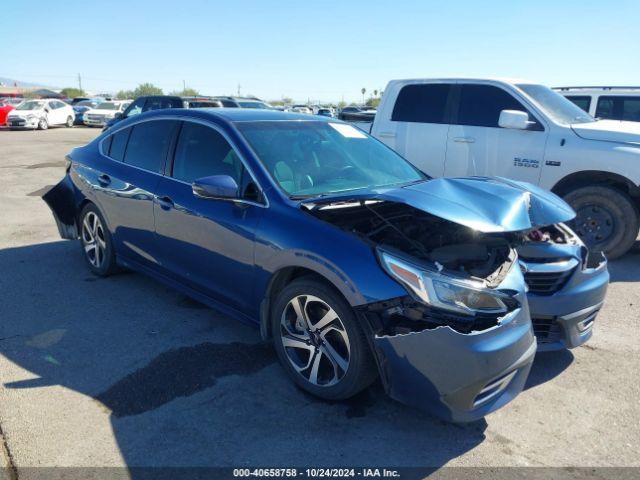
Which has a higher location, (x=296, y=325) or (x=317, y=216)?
(x=317, y=216)

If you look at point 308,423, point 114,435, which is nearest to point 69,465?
point 114,435

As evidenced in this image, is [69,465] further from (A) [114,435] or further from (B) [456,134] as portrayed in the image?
(B) [456,134]

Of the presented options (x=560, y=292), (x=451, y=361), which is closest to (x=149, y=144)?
(x=451, y=361)

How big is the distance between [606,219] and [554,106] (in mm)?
1603

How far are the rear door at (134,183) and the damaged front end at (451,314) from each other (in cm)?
190

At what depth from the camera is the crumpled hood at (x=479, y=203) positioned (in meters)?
2.72

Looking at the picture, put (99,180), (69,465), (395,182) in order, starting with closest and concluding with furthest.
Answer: (69,465)
(395,182)
(99,180)

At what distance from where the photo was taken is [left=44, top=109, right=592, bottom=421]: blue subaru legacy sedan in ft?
8.61

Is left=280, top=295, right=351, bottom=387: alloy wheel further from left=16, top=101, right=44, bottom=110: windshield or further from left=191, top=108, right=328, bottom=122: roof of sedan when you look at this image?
left=16, top=101, right=44, bottom=110: windshield

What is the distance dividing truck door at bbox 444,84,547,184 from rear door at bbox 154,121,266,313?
3963mm

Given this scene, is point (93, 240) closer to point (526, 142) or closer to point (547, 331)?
point (547, 331)

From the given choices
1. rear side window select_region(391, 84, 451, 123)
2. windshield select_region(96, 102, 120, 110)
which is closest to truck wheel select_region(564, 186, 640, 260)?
rear side window select_region(391, 84, 451, 123)

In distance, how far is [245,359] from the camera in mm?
3648

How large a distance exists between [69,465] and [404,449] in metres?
A: 1.74
